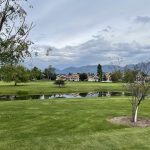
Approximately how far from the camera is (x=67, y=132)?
28062 millimetres

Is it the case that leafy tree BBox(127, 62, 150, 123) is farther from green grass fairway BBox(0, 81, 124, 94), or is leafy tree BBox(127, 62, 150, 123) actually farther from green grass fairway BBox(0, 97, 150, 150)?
green grass fairway BBox(0, 81, 124, 94)

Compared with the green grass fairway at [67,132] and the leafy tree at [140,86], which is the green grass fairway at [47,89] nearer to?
the green grass fairway at [67,132]

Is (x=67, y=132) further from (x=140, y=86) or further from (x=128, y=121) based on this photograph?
(x=140, y=86)

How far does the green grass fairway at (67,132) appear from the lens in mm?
21594

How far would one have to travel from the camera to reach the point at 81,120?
34031 millimetres

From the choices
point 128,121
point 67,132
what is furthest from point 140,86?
point 67,132

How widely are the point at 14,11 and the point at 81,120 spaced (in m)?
16.1

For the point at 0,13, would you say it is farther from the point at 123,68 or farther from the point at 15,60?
the point at 123,68

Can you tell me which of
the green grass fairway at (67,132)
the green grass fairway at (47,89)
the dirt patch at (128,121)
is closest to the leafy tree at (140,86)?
the dirt patch at (128,121)

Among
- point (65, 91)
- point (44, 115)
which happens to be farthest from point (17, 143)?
point (65, 91)

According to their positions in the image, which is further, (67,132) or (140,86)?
(140,86)

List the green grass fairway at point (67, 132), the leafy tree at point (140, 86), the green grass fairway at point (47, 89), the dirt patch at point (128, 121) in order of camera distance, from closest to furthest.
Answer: the green grass fairway at point (67, 132) < the dirt patch at point (128, 121) < the leafy tree at point (140, 86) < the green grass fairway at point (47, 89)


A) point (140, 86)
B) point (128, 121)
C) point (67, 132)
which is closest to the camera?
point (67, 132)

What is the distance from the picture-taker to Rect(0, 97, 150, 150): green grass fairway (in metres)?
21.6
